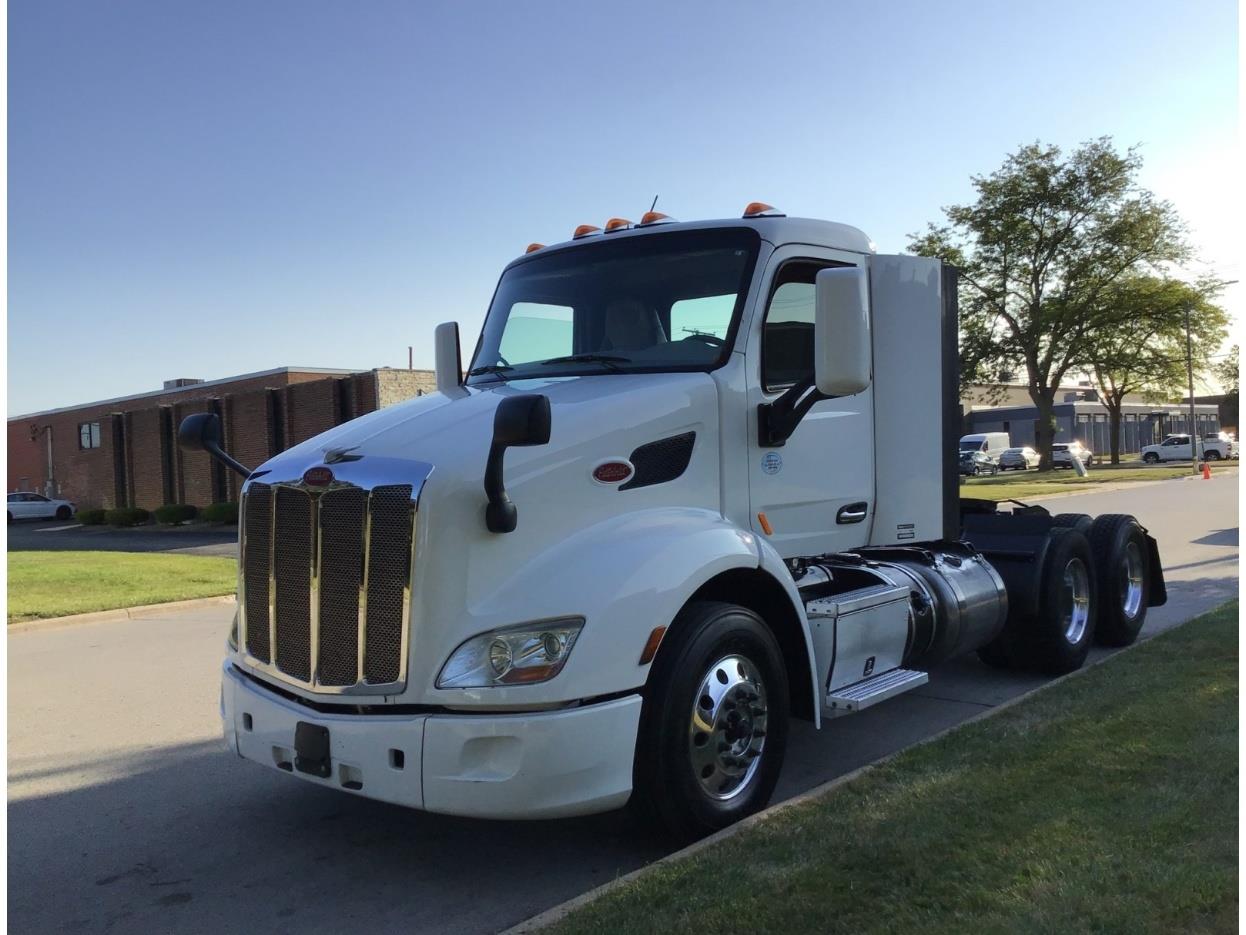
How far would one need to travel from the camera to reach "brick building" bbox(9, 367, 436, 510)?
103 feet

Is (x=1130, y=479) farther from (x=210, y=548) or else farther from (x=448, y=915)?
(x=448, y=915)

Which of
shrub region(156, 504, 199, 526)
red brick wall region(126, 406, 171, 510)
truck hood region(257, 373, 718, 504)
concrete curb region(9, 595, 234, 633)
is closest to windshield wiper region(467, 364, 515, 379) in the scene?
truck hood region(257, 373, 718, 504)

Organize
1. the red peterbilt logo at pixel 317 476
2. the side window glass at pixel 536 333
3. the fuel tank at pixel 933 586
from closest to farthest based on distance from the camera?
the red peterbilt logo at pixel 317 476 → the side window glass at pixel 536 333 → the fuel tank at pixel 933 586

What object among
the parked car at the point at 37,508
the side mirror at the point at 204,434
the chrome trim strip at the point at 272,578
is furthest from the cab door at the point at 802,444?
the parked car at the point at 37,508

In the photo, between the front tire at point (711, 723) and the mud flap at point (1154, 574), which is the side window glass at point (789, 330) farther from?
the mud flap at point (1154, 574)

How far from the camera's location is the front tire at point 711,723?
4.17 meters

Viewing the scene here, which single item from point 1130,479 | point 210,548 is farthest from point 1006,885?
point 1130,479

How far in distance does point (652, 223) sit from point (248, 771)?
361 cm

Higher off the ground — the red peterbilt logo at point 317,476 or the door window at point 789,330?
the door window at point 789,330

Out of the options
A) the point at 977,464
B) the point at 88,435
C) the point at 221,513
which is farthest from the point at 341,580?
the point at 977,464

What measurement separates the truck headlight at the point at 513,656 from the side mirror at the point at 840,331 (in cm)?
162

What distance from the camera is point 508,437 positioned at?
376 centimetres

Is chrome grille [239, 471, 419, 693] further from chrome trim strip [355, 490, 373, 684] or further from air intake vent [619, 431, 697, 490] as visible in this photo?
air intake vent [619, 431, 697, 490]

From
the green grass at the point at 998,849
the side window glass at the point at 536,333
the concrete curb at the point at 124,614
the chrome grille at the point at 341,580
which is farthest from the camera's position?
the concrete curb at the point at 124,614
